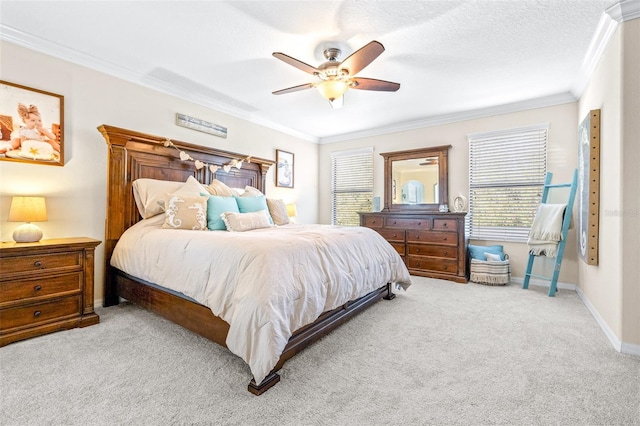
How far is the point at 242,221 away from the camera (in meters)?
2.99

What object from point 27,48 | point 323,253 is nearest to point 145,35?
point 27,48

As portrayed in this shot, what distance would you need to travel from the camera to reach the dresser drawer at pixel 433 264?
418 cm

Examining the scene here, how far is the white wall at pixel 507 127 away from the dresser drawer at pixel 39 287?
177 inches

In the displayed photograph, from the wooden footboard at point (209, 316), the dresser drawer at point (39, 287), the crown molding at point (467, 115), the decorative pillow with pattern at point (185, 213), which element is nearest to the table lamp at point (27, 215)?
the dresser drawer at point (39, 287)

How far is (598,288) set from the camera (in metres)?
2.68

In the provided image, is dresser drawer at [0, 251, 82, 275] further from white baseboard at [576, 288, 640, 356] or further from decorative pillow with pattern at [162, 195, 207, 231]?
white baseboard at [576, 288, 640, 356]

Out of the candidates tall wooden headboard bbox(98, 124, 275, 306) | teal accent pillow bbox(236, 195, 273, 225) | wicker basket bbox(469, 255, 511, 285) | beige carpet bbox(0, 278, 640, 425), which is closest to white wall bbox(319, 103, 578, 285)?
wicker basket bbox(469, 255, 511, 285)

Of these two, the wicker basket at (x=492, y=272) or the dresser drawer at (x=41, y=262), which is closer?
the dresser drawer at (x=41, y=262)

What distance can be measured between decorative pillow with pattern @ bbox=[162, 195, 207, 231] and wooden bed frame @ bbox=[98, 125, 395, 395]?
1.93 feet

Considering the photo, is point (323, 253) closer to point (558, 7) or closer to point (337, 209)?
point (558, 7)

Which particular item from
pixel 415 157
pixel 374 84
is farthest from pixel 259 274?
pixel 415 157

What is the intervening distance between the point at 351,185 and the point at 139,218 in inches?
147

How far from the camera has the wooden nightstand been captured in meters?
2.16

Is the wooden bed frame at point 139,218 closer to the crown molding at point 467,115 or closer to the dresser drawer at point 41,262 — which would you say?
the dresser drawer at point 41,262
